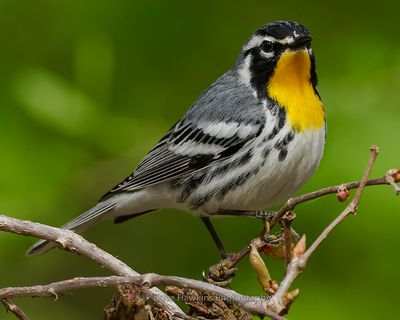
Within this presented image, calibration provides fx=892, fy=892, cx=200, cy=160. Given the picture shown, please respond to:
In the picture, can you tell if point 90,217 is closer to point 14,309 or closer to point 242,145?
point 242,145

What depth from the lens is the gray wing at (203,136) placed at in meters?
3.14

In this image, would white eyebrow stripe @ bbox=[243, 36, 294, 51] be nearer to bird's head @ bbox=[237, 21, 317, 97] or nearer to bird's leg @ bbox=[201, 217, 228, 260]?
bird's head @ bbox=[237, 21, 317, 97]

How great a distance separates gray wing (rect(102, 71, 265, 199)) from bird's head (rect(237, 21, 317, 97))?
77mm

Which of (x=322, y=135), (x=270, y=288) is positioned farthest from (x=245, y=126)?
(x=270, y=288)

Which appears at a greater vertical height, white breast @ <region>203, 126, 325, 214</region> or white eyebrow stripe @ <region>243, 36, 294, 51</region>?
white eyebrow stripe @ <region>243, 36, 294, 51</region>

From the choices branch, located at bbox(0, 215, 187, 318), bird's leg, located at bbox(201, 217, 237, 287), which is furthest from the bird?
branch, located at bbox(0, 215, 187, 318)

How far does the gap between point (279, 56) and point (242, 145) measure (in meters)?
0.35

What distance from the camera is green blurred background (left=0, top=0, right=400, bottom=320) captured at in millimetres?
2848

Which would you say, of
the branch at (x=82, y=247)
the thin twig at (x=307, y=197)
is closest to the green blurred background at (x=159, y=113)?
the thin twig at (x=307, y=197)

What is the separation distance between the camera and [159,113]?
322cm

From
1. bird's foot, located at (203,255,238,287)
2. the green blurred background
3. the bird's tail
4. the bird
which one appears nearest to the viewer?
bird's foot, located at (203,255,238,287)

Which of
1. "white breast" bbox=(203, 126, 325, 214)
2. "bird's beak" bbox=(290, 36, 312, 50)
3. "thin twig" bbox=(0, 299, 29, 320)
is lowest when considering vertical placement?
"thin twig" bbox=(0, 299, 29, 320)

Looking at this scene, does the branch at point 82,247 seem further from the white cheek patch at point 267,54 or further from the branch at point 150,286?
the white cheek patch at point 267,54

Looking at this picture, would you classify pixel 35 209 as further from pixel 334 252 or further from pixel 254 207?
pixel 334 252
